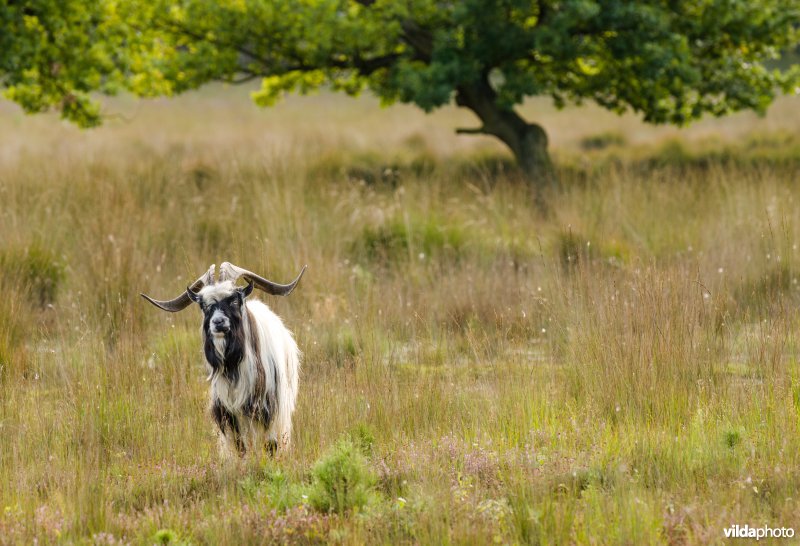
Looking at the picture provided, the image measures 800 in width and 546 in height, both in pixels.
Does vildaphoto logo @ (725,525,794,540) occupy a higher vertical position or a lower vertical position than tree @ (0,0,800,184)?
lower

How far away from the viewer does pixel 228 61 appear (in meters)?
15.0

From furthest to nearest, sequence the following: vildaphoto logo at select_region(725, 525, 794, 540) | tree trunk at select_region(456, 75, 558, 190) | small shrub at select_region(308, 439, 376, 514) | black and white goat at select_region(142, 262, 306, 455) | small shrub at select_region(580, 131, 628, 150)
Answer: small shrub at select_region(580, 131, 628, 150) < tree trunk at select_region(456, 75, 558, 190) < black and white goat at select_region(142, 262, 306, 455) < small shrub at select_region(308, 439, 376, 514) < vildaphoto logo at select_region(725, 525, 794, 540)

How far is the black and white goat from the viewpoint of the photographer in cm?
611

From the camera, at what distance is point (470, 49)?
14.4m

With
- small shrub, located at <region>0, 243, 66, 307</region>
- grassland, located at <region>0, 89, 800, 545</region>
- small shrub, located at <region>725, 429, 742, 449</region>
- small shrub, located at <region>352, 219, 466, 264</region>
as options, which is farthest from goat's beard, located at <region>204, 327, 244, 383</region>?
small shrub, located at <region>352, 219, 466, 264</region>

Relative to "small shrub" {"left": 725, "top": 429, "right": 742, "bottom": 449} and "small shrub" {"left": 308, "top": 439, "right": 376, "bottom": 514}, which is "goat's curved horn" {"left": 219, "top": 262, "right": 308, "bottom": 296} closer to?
"small shrub" {"left": 308, "top": 439, "right": 376, "bottom": 514}

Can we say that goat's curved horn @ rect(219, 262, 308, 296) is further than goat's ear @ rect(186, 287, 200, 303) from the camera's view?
Yes

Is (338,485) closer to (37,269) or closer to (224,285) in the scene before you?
(224,285)

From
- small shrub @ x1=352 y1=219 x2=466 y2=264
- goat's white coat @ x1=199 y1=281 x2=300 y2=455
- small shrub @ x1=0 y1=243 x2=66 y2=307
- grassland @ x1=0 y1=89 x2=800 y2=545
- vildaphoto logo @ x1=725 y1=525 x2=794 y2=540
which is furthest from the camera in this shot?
small shrub @ x1=352 y1=219 x2=466 y2=264

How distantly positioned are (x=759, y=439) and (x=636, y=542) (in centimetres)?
145

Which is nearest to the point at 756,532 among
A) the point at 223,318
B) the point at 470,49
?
the point at 223,318

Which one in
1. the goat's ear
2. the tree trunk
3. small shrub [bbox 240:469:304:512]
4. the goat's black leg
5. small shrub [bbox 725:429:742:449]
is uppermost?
the tree trunk

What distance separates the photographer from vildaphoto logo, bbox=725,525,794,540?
5023 millimetres

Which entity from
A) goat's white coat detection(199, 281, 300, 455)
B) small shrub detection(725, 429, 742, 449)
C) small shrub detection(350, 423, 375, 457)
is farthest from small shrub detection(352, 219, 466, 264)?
small shrub detection(725, 429, 742, 449)
